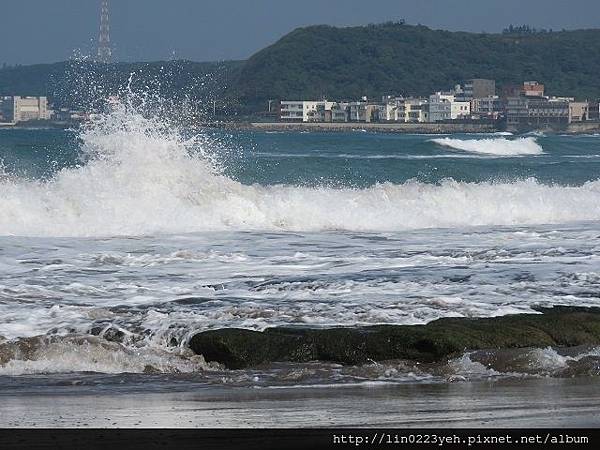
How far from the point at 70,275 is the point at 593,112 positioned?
118930mm

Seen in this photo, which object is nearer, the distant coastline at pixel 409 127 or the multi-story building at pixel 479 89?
the distant coastline at pixel 409 127

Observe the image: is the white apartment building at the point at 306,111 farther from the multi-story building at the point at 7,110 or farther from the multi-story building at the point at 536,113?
the multi-story building at the point at 7,110

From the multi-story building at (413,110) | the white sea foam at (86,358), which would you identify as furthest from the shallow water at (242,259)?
the multi-story building at (413,110)

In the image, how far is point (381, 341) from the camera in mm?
10250

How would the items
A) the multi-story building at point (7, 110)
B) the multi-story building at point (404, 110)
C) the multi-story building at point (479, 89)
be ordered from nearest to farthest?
the multi-story building at point (7, 110), the multi-story building at point (404, 110), the multi-story building at point (479, 89)

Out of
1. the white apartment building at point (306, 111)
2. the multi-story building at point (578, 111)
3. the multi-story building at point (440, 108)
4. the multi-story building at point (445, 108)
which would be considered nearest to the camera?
the white apartment building at point (306, 111)

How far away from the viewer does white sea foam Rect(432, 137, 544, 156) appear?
61.8 metres

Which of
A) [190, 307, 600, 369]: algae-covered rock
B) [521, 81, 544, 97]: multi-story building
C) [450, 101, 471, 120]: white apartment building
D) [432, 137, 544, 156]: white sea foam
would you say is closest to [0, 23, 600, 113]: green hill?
[521, 81, 544, 97]: multi-story building

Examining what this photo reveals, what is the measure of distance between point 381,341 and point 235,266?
18.5ft

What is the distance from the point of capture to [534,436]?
696 centimetres

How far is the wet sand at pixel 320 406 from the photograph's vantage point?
297 inches

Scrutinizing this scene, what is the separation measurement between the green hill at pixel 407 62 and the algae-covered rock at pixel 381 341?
374ft

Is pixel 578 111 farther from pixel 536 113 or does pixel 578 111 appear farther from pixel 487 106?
pixel 487 106

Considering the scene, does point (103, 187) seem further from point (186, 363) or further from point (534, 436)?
point (534, 436)
